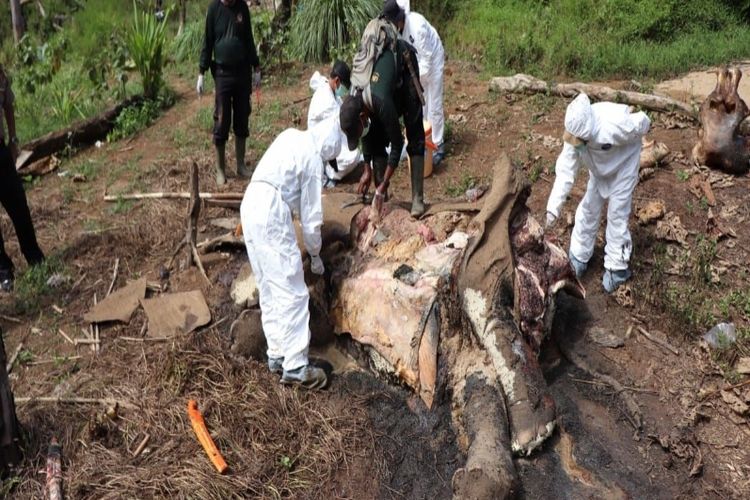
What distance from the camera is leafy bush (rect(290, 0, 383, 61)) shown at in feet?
34.2

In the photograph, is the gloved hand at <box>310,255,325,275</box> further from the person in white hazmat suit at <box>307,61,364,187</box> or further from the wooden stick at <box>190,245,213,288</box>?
the person in white hazmat suit at <box>307,61,364,187</box>

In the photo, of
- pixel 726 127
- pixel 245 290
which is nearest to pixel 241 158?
pixel 245 290

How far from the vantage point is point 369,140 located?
5477 mm

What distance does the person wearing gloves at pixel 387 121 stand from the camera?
466 centimetres

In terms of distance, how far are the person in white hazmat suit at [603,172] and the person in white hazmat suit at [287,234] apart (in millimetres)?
1858

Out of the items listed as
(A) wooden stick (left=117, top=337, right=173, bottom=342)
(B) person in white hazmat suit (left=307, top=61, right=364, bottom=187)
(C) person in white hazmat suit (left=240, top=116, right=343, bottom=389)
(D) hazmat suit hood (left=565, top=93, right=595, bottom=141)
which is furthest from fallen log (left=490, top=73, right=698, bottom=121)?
(A) wooden stick (left=117, top=337, right=173, bottom=342)

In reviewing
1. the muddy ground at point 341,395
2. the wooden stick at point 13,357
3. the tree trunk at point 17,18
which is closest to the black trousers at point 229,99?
the muddy ground at point 341,395

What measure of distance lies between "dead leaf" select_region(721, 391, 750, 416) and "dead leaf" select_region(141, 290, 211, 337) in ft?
11.8

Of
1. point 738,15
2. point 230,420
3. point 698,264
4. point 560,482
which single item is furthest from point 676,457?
point 738,15

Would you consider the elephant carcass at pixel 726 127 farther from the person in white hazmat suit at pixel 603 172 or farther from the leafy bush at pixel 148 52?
the leafy bush at pixel 148 52

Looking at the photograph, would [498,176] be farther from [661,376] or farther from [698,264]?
[698,264]

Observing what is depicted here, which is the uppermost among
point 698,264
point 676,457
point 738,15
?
point 738,15

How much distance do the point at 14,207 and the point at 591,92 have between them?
6.22 meters

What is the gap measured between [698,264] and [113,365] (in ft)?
15.1
